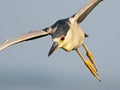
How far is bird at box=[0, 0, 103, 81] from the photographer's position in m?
32.3

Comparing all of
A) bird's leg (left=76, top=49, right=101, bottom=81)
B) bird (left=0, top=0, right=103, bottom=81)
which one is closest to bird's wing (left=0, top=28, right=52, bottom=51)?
bird (left=0, top=0, right=103, bottom=81)

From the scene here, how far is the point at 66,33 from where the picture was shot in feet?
107

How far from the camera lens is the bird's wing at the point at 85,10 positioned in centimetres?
3359

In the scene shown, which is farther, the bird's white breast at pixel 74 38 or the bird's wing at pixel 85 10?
the bird's wing at pixel 85 10

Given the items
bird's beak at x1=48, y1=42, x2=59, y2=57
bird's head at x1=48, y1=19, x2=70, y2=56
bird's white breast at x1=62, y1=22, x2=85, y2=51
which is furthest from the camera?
bird's white breast at x1=62, y1=22, x2=85, y2=51

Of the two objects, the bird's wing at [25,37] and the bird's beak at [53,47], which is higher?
the bird's wing at [25,37]

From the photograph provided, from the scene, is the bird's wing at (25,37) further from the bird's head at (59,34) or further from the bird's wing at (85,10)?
the bird's wing at (85,10)

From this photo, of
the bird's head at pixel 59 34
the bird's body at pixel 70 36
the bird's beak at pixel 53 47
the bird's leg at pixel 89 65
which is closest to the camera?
the bird's beak at pixel 53 47

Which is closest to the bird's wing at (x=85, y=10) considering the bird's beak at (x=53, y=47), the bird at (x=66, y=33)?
the bird at (x=66, y=33)

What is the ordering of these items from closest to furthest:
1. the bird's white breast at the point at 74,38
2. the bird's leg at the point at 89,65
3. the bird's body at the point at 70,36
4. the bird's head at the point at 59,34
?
the bird's head at the point at 59,34 → the bird's body at the point at 70,36 → the bird's white breast at the point at 74,38 → the bird's leg at the point at 89,65

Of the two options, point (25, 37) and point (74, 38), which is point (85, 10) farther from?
point (25, 37)

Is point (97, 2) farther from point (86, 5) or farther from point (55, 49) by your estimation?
point (55, 49)

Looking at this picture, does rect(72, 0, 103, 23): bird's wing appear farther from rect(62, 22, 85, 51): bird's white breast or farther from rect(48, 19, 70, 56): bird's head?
rect(48, 19, 70, 56): bird's head

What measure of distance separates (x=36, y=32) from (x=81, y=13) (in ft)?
4.20
